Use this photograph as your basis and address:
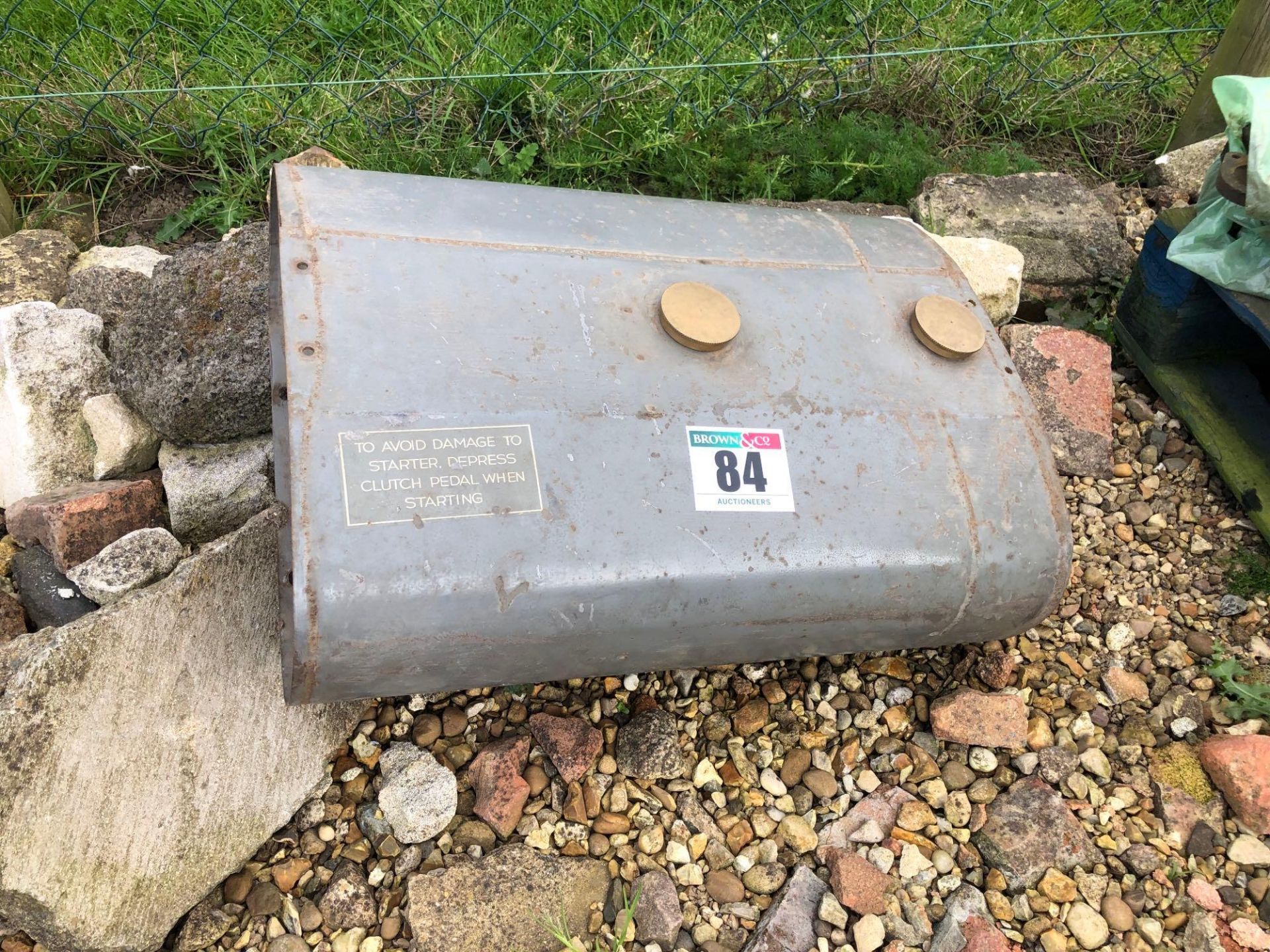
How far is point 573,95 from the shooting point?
2.97m

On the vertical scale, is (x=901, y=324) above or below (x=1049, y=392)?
above

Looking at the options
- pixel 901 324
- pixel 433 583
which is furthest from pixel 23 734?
pixel 901 324

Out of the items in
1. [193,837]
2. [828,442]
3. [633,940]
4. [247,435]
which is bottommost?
[633,940]

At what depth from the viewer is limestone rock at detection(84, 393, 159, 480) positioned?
213cm

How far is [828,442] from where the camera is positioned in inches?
64.0

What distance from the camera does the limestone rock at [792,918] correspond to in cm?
164

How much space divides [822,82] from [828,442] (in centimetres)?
193

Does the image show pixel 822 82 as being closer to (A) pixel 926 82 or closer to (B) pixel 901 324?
(A) pixel 926 82

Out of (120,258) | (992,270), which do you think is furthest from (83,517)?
(992,270)

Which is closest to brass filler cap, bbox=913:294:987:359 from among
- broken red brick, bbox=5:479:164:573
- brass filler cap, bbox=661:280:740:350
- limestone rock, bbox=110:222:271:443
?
brass filler cap, bbox=661:280:740:350

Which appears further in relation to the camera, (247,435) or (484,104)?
(484,104)

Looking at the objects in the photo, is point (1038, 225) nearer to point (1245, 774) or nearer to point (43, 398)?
point (1245, 774)

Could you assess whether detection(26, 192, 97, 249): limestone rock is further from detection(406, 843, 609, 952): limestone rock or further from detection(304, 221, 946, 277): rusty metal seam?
detection(406, 843, 609, 952): limestone rock

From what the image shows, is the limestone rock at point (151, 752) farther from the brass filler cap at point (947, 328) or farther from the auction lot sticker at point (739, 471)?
the brass filler cap at point (947, 328)
